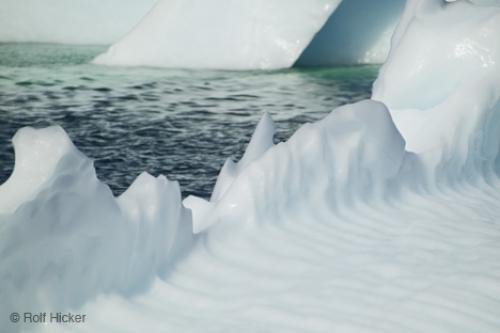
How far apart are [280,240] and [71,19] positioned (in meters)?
13.3

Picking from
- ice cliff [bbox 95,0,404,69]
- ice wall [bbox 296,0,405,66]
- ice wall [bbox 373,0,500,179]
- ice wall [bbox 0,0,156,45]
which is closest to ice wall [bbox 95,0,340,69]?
ice cliff [bbox 95,0,404,69]

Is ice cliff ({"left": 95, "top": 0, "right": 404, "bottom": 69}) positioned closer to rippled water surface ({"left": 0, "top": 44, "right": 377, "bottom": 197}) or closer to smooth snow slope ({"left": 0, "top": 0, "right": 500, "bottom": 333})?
rippled water surface ({"left": 0, "top": 44, "right": 377, "bottom": 197})

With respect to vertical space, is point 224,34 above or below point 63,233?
above

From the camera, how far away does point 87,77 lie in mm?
12156

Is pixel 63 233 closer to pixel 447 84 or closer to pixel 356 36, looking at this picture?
pixel 447 84

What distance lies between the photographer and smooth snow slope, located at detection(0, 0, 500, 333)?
2875 mm

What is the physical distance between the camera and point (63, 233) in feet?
9.57

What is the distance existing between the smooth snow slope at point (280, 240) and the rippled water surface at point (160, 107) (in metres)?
2.24

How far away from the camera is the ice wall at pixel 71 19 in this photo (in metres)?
15.9

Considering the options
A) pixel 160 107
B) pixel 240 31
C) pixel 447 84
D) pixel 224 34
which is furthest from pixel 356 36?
pixel 447 84

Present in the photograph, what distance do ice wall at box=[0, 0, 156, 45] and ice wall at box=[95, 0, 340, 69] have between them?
9.68 ft

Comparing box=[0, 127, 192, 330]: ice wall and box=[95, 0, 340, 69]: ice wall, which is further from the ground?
box=[95, 0, 340, 69]: ice wall

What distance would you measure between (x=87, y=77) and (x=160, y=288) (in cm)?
935

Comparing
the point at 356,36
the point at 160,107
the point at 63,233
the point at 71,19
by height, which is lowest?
the point at 160,107
